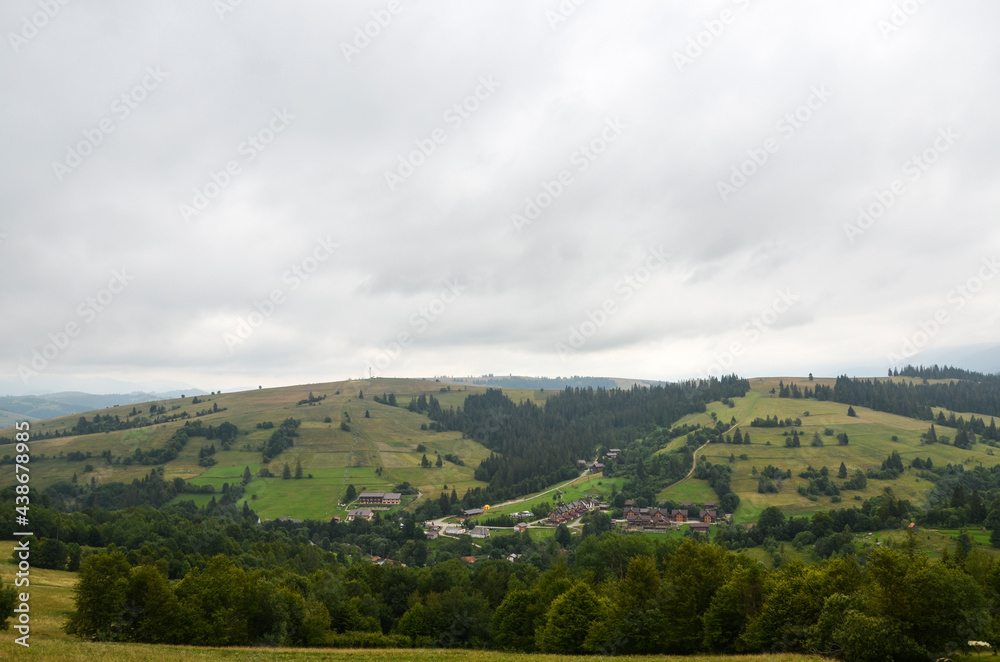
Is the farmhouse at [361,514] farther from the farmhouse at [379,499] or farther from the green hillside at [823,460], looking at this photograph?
the green hillside at [823,460]

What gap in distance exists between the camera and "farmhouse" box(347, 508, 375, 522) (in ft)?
506

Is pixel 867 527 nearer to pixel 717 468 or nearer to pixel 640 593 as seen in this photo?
pixel 717 468

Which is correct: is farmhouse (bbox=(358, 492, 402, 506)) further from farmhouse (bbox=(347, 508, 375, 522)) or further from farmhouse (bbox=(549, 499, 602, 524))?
farmhouse (bbox=(549, 499, 602, 524))

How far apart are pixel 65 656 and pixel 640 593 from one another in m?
39.9

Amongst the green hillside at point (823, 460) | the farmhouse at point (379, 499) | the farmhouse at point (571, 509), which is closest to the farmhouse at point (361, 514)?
the farmhouse at point (379, 499)

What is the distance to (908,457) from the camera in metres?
166

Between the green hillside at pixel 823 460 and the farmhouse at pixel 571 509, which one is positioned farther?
the farmhouse at pixel 571 509

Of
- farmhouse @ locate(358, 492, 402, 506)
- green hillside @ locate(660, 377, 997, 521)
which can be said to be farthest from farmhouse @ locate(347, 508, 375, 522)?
green hillside @ locate(660, 377, 997, 521)

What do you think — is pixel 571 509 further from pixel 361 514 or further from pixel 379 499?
pixel 361 514

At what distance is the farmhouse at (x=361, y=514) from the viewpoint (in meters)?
154

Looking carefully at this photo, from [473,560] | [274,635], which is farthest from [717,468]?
[274,635]

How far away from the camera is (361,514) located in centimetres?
15762

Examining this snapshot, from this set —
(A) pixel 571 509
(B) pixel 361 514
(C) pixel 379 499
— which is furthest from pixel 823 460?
(B) pixel 361 514

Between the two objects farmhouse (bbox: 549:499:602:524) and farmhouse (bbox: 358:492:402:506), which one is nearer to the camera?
farmhouse (bbox: 549:499:602:524)
